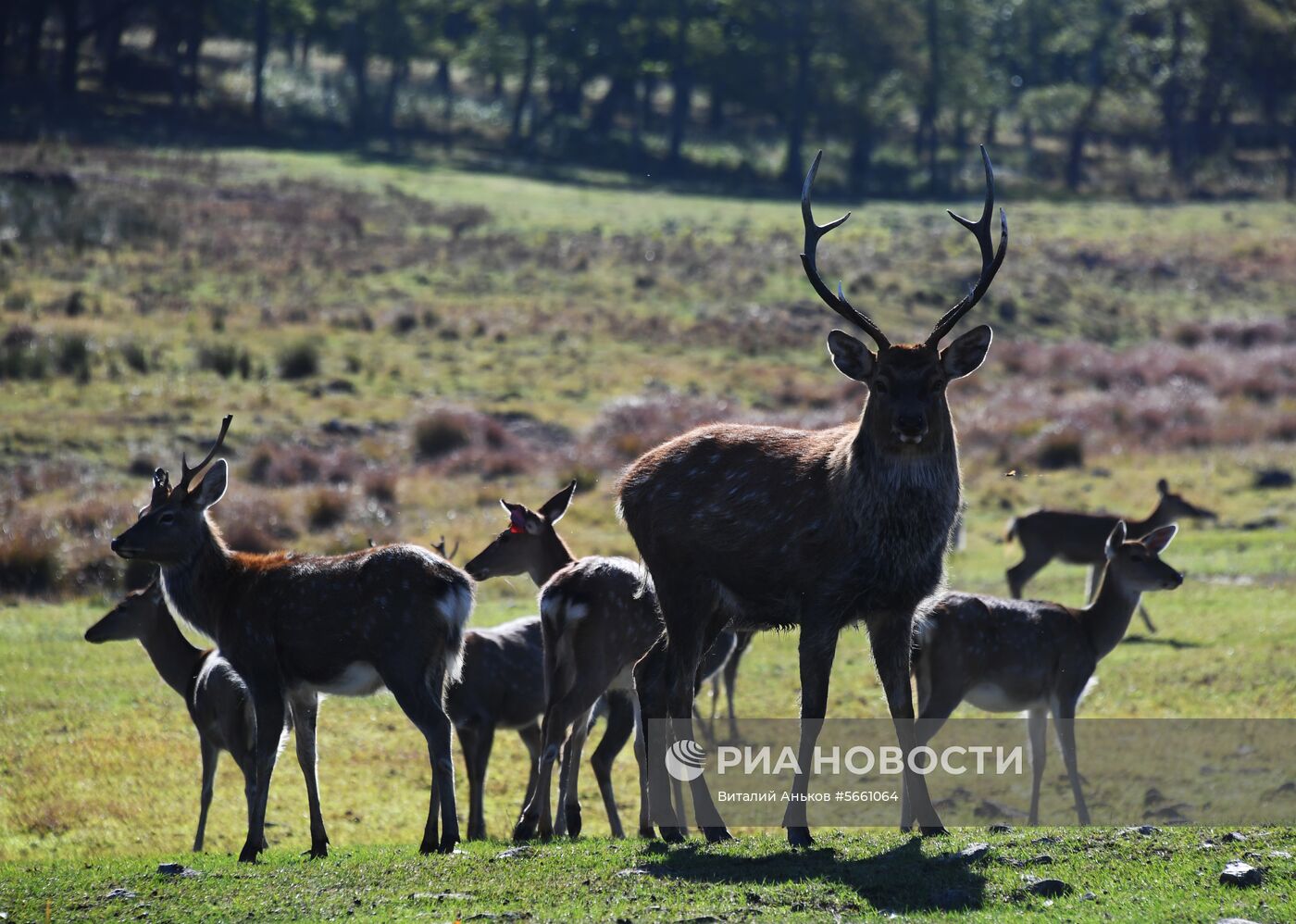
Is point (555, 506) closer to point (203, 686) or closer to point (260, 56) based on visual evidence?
point (203, 686)

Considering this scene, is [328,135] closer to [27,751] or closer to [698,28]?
[698,28]

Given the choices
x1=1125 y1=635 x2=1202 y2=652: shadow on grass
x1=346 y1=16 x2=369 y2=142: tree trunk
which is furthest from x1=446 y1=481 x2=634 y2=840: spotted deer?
x1=346 y1=16 x2=369 y2=142: tree trunk

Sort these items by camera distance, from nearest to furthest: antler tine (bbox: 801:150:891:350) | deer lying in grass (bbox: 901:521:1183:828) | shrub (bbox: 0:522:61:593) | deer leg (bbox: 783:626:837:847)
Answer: deer leg (bbox: 783:626:837:847) → antler tine (bbox: 801:150:891:350) → deer lying in grass (bbox: 901:521:1183:828) → shrub (bbox: 0:522:61:593)

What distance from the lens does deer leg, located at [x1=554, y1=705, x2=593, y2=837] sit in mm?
11750

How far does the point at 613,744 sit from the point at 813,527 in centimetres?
326

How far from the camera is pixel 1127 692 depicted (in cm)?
1717

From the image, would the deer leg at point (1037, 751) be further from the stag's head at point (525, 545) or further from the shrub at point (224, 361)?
the shrub at point (224, 361)

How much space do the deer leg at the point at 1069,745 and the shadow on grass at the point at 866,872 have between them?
3366mm

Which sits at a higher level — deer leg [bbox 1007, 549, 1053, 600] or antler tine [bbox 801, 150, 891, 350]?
antler tine [bbox 801, 150, 891, 350]

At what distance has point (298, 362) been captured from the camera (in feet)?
119

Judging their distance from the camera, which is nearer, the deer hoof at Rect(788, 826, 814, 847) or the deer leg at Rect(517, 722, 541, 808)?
the deer hoof at Rect(788, 826, 814, 847)

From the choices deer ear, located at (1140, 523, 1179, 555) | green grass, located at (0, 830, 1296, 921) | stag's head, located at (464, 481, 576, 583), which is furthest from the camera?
deer ear, located at (1140, 523, 1179, 555)

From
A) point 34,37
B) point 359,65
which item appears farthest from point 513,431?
point 359,65

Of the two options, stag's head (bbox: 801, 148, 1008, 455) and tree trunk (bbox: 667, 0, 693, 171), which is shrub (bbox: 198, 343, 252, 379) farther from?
tree trunk (bbox: 667, 0, 693, 171)
